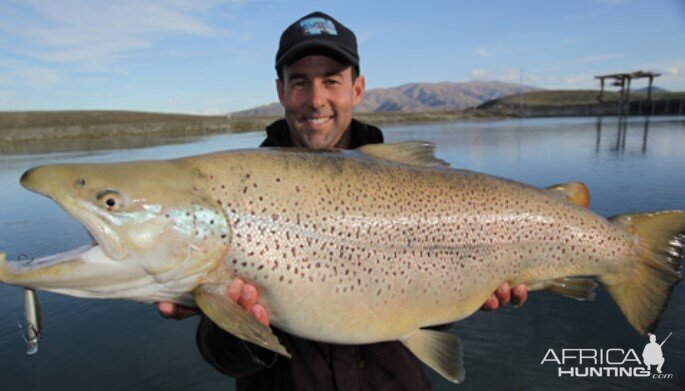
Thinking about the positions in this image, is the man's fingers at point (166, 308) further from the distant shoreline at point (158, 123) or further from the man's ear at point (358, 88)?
the distant shoreline at point (158, 123)

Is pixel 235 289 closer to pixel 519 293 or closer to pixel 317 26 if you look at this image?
pixel 519 293

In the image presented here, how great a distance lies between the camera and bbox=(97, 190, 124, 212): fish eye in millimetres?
2104

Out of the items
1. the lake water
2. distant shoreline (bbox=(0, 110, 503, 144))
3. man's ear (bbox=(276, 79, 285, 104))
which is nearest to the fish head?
man's ear (bbox=(276, 79, 285, 104))

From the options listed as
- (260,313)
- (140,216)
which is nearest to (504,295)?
(260,313)

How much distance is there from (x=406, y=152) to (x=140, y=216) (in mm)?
1609

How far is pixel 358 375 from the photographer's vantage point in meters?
2.54

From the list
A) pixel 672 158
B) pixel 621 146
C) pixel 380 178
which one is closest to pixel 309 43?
pixel 380 178

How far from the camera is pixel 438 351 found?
2695 millimetres

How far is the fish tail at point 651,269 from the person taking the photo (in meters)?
3.07

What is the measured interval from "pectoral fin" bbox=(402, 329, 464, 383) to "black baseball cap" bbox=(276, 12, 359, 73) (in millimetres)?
1950

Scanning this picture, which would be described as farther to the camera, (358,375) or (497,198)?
(497,198)

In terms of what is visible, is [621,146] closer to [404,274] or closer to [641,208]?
[641,208]

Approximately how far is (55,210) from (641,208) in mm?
13939

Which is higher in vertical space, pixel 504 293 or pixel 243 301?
pixel 243 301
